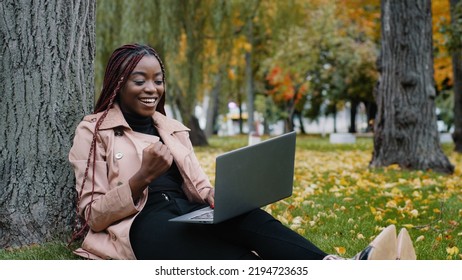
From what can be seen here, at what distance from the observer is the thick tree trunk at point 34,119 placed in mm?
3441

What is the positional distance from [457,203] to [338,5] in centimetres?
1763

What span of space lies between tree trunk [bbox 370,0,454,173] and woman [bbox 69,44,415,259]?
19.7 feet

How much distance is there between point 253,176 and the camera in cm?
272

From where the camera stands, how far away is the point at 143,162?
2.71 meters

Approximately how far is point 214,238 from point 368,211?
2756 mm

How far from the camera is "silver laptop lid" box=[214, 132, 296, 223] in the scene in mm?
2586

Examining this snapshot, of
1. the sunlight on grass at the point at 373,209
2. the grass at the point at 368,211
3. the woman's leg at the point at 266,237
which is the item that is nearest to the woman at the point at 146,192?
the woman's leg at the point at 266,237

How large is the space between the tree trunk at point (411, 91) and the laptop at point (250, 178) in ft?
20.1

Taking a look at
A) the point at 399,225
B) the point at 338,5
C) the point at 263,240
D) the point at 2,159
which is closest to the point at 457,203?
the point at 399,225

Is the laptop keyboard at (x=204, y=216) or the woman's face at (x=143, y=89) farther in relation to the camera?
the woman's face at (x=143, y=89)

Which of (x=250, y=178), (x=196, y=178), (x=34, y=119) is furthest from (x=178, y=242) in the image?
(x=34, y=119)

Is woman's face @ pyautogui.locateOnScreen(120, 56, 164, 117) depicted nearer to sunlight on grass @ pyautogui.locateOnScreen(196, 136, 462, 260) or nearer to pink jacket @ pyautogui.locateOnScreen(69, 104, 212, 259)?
pink jacket @ pyautogui.locateOnScreen(69, 104, 212, 259)

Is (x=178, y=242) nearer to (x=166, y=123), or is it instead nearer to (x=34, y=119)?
(x=166, y=123)

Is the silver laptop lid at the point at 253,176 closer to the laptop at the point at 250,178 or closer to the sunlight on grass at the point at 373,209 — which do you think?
the laptop at the point at 250,178
